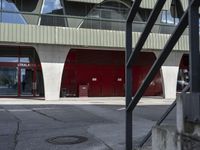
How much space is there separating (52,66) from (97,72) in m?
6.28

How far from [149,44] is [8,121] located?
17044mm

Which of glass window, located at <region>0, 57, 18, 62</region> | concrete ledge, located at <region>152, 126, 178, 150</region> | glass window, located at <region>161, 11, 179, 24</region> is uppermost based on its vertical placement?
glass window, located at <region>161, 11, 179, 24</region>

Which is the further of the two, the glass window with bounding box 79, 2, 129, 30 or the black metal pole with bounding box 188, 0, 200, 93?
the glass window with bounding box 79, 2, 129, 30

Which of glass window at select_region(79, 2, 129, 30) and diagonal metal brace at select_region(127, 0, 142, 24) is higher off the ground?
glass window at select_region(79, 2, 129, 30)

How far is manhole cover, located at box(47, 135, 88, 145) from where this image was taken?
8.55 m

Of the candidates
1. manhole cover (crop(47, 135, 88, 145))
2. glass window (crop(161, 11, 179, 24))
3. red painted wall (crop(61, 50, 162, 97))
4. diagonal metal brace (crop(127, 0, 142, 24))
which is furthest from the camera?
red painted wall (crop(61, 50, 162, 97))

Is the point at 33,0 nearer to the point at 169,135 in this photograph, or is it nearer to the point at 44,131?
the point at 44,131

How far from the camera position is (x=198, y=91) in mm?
3330

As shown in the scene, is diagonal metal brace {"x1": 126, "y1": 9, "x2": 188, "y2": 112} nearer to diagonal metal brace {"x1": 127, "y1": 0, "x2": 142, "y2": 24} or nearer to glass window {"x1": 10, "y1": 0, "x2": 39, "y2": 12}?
diagonal metal brace {"x1": 127, "y1": 0, "x2": 142, "y2": 24}

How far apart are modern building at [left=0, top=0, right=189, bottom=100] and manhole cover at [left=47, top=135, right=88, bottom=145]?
16.2 m

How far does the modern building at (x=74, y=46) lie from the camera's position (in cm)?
2539

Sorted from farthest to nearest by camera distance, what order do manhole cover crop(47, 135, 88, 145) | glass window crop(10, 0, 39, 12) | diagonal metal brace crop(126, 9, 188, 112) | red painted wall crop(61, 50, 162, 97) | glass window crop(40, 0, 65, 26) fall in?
red painted wall crop(61, 50, 162, 97) → glass window crop(10, 0, 39, 12) → glass window crop(40, 0, 65, 26) → manhole cover crop(47, 135, 88, 145) → diagonal metal brace crop(126, 9, 188, 112)

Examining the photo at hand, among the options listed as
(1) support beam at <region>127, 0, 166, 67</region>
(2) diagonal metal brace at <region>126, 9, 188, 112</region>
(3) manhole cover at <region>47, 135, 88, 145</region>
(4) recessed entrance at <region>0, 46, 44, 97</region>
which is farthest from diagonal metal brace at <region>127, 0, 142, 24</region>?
(4) recessed entrance at <region>0, 46, 44, 97</region>

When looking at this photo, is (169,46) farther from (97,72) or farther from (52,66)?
(97,72)
